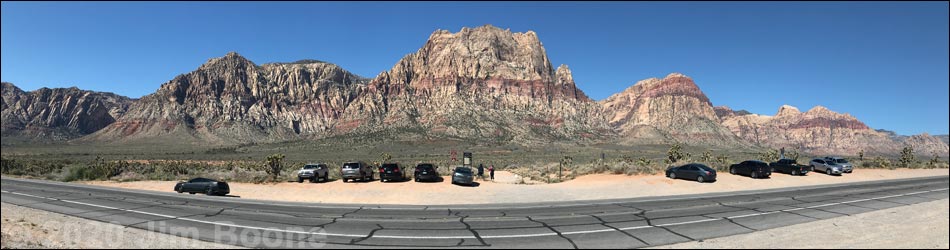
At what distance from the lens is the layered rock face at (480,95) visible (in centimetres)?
13825

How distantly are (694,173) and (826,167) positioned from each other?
1774cm

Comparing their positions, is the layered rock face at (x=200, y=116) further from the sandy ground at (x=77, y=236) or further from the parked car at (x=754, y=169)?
the sandy ground at (x=77, y=236)

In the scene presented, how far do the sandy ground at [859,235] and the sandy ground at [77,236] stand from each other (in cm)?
1265

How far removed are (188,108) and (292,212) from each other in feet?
646

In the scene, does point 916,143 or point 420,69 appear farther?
point 420,69

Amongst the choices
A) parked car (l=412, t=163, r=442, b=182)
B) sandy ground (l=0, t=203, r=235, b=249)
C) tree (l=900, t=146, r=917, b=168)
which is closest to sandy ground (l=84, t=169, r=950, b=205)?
parked car (l=412, t=163, r=442, b=182)

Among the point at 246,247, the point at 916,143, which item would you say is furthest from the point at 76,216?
the point at 916,143

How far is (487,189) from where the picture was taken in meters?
26.3

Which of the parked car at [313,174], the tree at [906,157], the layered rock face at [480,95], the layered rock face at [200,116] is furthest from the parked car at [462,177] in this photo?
the layered rock face at [200,116]

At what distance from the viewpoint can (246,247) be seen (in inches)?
411

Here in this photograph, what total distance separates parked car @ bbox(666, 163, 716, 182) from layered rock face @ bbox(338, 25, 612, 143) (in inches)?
3707

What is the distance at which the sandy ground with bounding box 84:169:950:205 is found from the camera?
22.7 meters

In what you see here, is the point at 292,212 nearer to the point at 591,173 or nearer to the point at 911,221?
the point at 911,221

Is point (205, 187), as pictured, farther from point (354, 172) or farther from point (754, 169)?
point (754, 169)
